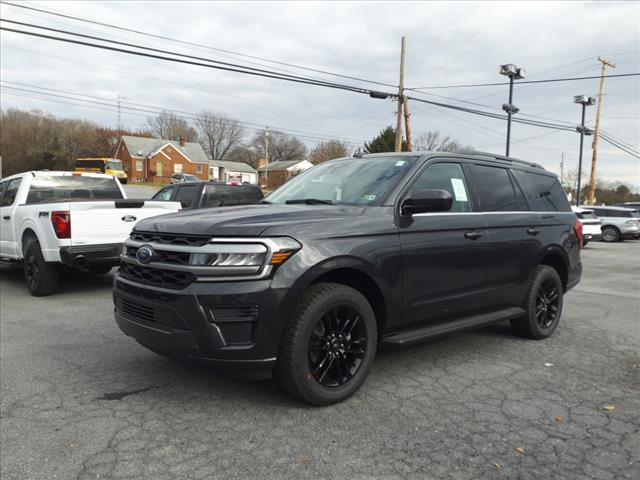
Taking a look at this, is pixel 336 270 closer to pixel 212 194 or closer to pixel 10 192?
pixel 10 192

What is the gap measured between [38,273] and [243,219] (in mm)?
5366

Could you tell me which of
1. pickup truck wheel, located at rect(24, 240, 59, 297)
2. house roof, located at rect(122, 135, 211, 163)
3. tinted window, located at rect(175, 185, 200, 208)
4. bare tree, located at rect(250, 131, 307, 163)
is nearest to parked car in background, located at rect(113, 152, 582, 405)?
pickup truck wheel, located at rect(24, 240, 59, 297)

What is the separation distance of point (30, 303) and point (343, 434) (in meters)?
5.69

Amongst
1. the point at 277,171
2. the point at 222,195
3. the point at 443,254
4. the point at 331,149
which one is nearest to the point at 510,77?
the point at 222,195

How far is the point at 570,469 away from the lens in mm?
2746

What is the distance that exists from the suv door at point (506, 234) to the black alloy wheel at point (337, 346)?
1.62 metres

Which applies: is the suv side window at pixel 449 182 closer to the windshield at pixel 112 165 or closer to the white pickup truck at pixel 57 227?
the white pickup truck at pixel 57 227

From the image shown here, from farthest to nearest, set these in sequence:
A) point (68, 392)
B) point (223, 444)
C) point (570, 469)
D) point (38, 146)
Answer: point (38, 146) < point (68, 392) < point (223, 444) < point (570, 469)

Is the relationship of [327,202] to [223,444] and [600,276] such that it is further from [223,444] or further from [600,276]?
[600,276]

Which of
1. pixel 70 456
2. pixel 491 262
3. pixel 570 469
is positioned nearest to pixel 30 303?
pixel 70 456

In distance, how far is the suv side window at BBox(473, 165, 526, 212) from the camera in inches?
187

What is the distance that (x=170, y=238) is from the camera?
11.2 ft

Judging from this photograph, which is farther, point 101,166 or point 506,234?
point 101,166

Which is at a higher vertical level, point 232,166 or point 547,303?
point 232,166
